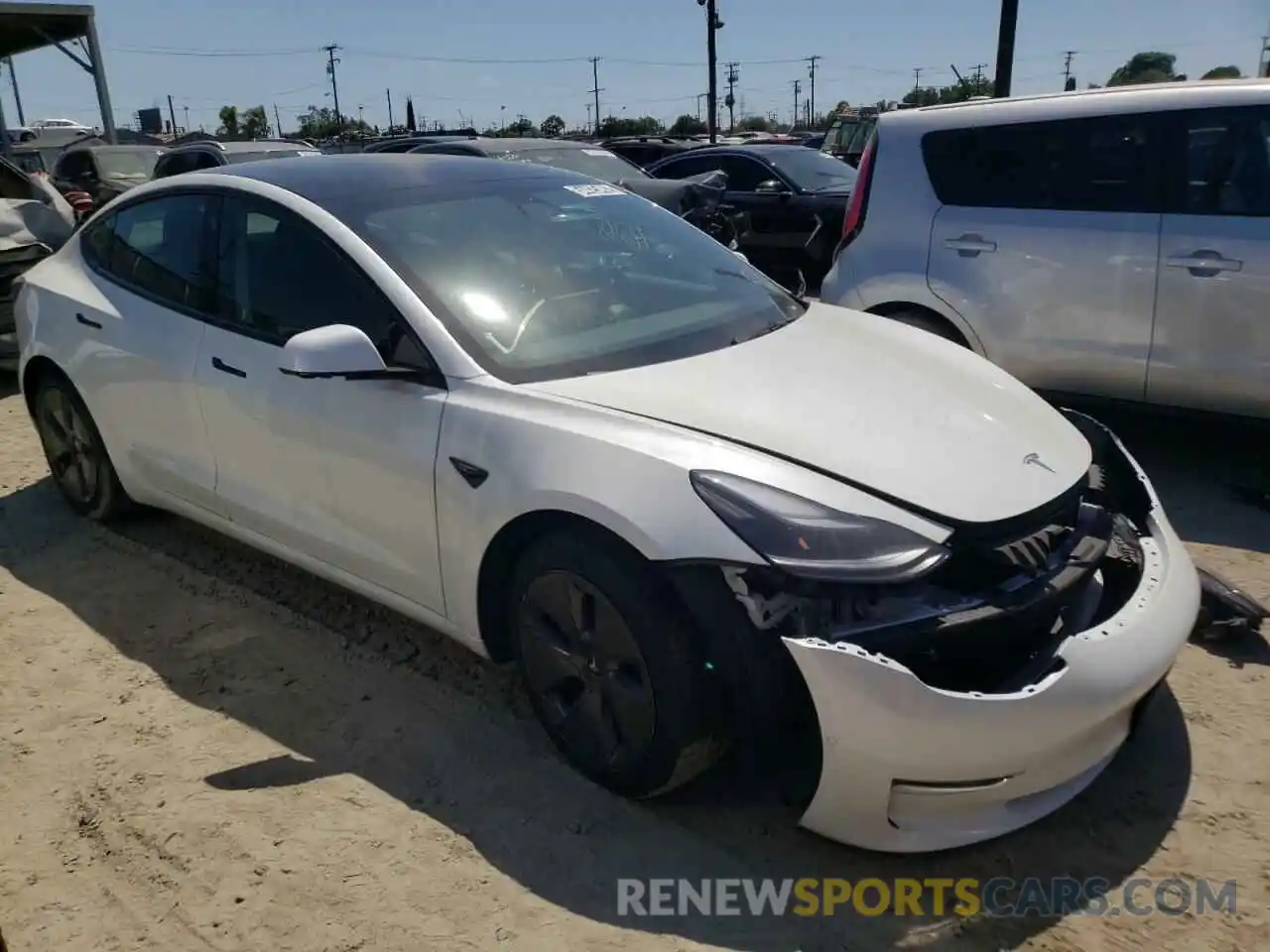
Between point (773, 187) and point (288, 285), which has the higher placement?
point (288, 285)

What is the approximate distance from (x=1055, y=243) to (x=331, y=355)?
3.69m

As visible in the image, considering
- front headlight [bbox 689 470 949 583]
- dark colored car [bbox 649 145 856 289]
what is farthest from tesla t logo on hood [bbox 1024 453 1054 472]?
dark colored car [bbox 649 145 856 289]

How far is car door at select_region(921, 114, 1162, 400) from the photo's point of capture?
16.1ft

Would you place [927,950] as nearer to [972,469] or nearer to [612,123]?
[972,469]

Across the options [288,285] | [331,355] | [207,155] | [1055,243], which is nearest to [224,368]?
[288,285]

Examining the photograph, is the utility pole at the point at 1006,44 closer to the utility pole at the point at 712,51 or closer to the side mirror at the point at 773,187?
the side mirror at the point at 773,187

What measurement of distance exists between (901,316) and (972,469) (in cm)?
324

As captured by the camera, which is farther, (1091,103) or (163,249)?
(1091,103)

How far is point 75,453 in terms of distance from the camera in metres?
4.72

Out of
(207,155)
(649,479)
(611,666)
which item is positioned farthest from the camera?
Result: (207,155)

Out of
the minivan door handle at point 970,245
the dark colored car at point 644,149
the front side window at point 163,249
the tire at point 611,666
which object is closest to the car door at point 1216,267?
the minivan door handle at point 970,245

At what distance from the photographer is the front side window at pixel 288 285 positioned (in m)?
3.13

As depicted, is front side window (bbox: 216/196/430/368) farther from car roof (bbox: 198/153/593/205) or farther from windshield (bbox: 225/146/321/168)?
windshield (bbox: 225/146/321/168)

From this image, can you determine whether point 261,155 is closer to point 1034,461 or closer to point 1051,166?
point 1051,166
